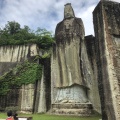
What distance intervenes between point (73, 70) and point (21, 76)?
4.42 m

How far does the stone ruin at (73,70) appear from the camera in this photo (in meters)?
7.40

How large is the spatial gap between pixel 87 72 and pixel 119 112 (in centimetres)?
574

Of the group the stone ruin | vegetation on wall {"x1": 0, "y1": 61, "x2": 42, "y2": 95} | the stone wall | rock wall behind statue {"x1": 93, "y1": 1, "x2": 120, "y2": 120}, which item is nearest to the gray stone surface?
the stone ruin

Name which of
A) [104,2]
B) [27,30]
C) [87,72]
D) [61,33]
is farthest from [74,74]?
[27,30]

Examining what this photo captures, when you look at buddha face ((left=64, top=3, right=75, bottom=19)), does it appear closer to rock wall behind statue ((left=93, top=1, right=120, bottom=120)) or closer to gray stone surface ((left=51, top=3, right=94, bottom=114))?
gray stone surface ((left=51, top=3, right=94, bottom=114))

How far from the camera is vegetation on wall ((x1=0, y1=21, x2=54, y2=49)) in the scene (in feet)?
75.0

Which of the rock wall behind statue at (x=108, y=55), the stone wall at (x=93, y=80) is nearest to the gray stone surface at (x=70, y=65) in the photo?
the stone wall at (x=93, y=80)

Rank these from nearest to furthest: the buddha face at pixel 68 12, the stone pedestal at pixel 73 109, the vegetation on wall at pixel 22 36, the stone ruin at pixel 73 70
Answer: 1. the stone ruin at pixel 73 70
2. the stone pedestal at pixel 73 109
3. the buddha face at pixel 68 12
4. the vegetation on wall at pixel 22 36

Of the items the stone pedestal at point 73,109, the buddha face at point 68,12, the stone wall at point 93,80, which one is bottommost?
the stone pedestal at point 73,109

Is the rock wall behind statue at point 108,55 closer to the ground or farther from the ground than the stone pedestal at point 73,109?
farther from the ground

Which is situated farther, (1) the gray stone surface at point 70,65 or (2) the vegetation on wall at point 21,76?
(2) the vegetation on wall at point 21,76

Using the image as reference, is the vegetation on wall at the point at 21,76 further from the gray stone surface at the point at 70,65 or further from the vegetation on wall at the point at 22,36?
the vegetation on wall at the point at 22,36

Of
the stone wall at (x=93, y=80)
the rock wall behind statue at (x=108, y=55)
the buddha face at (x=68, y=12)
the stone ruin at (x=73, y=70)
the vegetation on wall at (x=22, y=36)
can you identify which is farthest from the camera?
the vegetation on wall at (x=22, y=36)

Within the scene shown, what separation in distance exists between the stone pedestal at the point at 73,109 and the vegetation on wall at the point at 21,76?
129 inches
